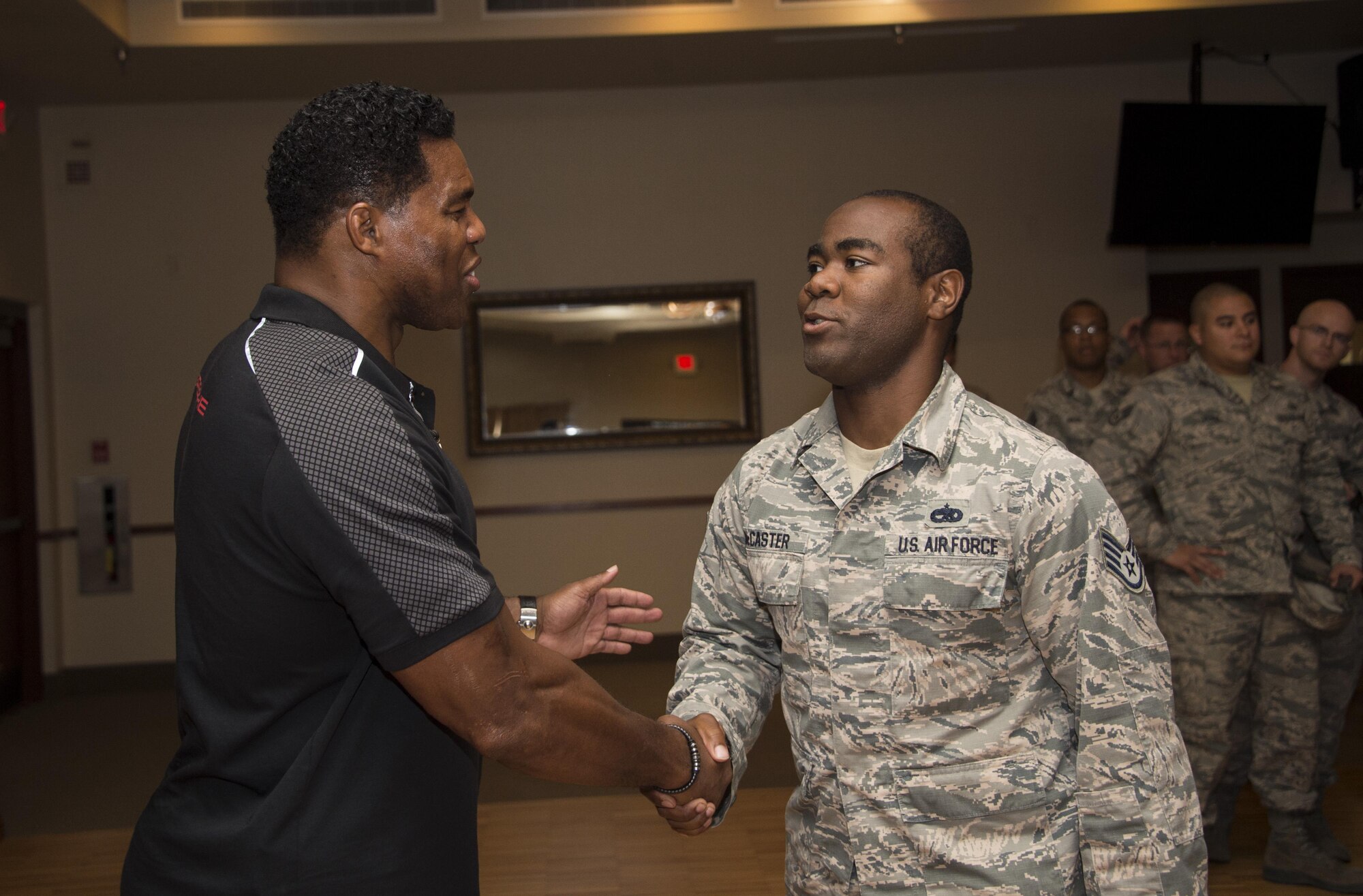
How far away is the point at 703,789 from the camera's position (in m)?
1.68

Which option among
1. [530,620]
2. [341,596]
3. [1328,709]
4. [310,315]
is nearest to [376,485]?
[341,596]

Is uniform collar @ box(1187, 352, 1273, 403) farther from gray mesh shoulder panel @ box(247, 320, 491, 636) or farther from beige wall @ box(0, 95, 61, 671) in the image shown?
beige wall @ box(0, 95, 61, 671)

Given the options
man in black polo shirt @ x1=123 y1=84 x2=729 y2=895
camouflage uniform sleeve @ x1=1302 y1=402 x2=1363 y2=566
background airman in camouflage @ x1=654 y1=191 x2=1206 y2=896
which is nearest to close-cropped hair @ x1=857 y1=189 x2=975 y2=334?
background airman in camouflage @ x1=654 y1=191 x2=1206 y2=896

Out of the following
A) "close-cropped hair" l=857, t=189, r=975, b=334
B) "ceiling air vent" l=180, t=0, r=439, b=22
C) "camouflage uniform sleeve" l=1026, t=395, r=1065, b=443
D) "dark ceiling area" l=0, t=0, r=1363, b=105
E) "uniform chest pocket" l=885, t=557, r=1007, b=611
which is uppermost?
"ceiling air vent" l=180, t=0, r=439, b=22

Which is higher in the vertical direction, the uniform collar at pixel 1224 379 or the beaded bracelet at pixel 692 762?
the uniform collar at pixel 1224 379

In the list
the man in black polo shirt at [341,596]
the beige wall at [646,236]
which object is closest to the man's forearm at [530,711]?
the man in black polo shirt at [341,596]

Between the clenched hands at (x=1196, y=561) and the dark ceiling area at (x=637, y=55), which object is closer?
the clenched hands at (x=1196, y=561)

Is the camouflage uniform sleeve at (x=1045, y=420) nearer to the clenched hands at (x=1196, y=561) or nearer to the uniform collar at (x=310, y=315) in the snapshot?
the clenched hands at (x=1196, y=561)

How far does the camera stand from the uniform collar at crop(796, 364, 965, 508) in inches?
63.2

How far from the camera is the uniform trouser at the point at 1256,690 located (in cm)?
346

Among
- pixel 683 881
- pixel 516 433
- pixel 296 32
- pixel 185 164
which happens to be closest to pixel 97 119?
pixel 185 164

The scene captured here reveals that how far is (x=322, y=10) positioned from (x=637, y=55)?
1631mm

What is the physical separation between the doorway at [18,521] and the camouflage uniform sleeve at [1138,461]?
5.75 metres

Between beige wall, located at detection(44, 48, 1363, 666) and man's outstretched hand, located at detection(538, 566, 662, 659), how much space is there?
4.89m
